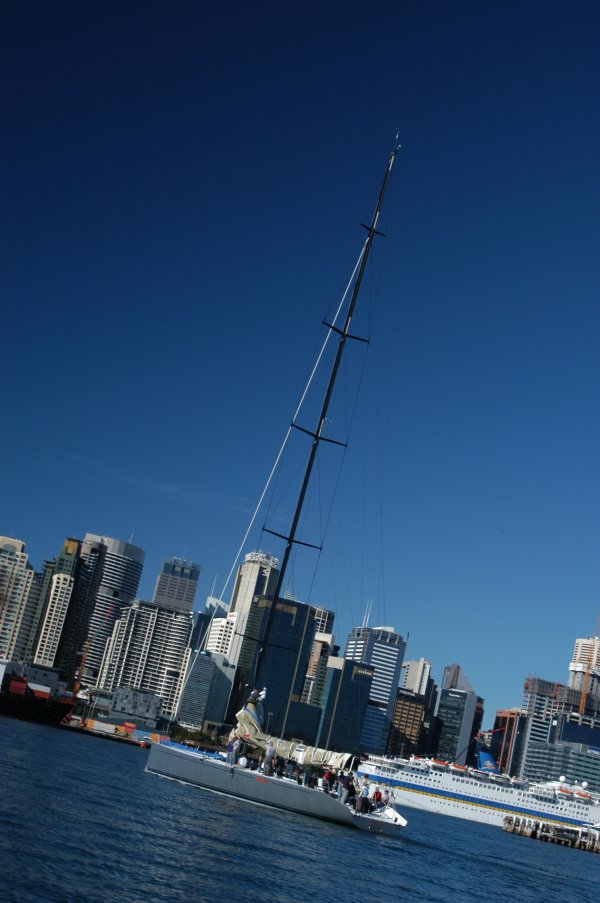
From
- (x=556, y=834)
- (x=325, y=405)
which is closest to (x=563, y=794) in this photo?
(x=556, y=834)

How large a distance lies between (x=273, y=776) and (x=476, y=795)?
125 m

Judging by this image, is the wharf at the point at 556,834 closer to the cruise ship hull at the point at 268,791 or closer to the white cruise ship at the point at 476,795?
the white cruise ship at the point at 476,795

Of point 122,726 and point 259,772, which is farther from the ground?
point 259,772

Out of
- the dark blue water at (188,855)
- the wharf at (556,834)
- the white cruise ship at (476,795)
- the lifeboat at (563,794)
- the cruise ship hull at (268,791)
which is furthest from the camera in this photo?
the lifeboat at (563,794)

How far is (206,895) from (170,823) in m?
10.2

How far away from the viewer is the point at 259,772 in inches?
1505

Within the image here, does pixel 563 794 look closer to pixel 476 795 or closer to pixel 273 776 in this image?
pixel 476 795

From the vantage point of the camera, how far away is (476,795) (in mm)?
153000

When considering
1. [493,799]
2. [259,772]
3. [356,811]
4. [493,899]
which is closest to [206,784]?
[259,772]

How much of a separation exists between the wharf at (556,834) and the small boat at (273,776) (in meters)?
76.4

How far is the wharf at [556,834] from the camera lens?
108463 mm

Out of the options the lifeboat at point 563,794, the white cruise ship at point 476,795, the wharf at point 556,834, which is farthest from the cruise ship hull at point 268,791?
the lifeboat at point 563,794

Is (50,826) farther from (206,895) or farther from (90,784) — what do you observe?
(90,784)

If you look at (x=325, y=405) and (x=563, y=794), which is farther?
(x=563, y=794)
